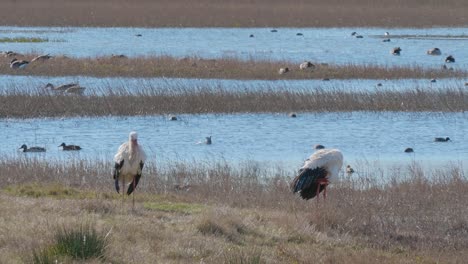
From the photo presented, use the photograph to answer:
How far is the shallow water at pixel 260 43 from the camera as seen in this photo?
130 ft

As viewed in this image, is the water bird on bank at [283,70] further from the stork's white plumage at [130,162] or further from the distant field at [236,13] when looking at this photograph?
the distant field at [236,13]

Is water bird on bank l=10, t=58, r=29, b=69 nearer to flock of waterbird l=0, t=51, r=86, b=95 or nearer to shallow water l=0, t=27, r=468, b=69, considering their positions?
flock of waterbird l=0, t=51, r=86, b=95

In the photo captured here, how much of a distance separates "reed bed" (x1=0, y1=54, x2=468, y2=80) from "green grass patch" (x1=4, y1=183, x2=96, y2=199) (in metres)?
18.8

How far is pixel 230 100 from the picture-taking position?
26.2 metres

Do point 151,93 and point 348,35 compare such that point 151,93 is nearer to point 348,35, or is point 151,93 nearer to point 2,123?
point 2,123

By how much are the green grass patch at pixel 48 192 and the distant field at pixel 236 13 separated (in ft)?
137

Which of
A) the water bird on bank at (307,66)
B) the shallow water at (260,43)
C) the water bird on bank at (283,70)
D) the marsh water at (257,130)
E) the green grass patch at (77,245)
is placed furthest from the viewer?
the shallow water at (260,43)

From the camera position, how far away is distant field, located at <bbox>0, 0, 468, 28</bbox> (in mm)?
55500

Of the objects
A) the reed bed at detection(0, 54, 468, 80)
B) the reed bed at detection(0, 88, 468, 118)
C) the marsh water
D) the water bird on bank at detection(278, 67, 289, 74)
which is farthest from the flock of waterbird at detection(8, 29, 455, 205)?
the water bird on bank at detection(278, 67, 289, 74)

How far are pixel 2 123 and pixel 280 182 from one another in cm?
1036

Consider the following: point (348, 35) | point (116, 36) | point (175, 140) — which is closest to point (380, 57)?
point (348, 35)

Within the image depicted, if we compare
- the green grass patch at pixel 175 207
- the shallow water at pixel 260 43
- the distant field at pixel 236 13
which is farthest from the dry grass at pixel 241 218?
the distant field at pixel 236 13

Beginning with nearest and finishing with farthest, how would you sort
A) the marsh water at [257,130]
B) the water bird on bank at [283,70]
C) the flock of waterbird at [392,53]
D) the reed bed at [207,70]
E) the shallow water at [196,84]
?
the marsh water at [257,130] < the shallow water at [196,84] < the reed bed at [207,70] < the water bird on bank at [283,70] < the flock of waterbird at [392,53]

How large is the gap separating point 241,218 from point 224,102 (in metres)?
14.7
